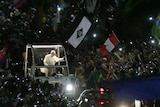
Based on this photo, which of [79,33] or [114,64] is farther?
[114,64]

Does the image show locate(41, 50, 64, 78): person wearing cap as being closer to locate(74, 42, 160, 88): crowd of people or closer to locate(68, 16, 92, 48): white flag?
locate(74, 42, 160, 88): crowd of people

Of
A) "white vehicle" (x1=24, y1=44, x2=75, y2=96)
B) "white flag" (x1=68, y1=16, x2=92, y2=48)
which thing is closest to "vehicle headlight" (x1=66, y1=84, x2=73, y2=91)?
"white vehicle" (x1=24, y1=44, x2=75, y2=96)

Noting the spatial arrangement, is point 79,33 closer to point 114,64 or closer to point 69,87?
point 69,87

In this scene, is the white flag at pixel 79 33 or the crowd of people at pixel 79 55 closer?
the white flag at pixel 79 33

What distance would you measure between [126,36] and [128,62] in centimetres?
1603

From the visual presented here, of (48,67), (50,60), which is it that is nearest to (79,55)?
(50,60)

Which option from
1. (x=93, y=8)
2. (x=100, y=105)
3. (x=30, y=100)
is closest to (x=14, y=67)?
(x=100, y=105)

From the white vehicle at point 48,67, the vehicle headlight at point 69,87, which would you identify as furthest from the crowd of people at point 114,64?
the vehicle headlight at point 69,87

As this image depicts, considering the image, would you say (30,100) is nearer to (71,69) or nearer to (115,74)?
(115,74)

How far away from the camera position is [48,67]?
1445 centimetres

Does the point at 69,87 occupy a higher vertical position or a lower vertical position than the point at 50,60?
lower

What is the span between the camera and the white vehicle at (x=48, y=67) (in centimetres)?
1385

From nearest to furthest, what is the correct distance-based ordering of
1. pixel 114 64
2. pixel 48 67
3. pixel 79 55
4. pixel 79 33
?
pixel 79 33 → pixel 48 67 → pixel 114 64 → pixel 79 55

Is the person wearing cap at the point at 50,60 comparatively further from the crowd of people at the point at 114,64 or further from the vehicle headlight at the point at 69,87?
the crowd of people at the point at 114,64
